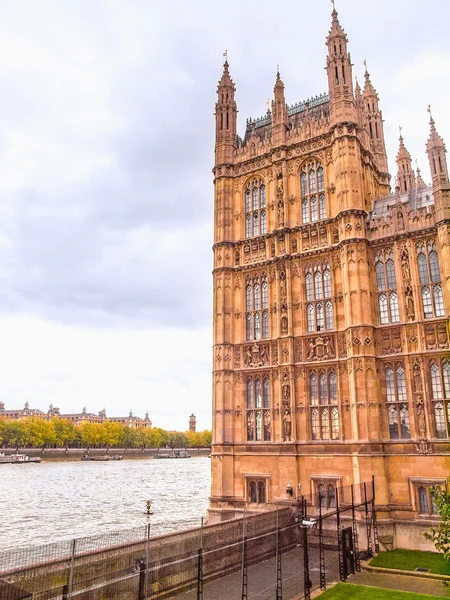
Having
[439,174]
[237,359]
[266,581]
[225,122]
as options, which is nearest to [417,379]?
[237,359]

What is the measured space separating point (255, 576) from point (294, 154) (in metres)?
26.6

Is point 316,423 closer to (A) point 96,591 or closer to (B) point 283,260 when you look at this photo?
(B) point 283,260

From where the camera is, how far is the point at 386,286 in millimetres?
30781

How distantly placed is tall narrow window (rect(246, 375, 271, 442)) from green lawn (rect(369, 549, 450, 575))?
32.4 ft

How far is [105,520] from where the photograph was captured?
45000mm

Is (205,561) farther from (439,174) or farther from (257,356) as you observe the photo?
(439,174)

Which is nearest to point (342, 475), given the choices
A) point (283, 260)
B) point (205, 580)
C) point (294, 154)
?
point (205, 580)

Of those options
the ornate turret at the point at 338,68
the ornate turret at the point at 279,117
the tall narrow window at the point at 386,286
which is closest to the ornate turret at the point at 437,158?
the tall narrow window at the point at 386,286

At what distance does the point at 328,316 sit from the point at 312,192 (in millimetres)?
8956

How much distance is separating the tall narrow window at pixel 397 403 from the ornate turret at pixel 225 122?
2017cm

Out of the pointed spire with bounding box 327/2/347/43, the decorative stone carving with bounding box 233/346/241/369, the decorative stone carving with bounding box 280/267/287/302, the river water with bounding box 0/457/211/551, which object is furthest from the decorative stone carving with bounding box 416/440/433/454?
the pointed spire with bounding box 327/2/347/43

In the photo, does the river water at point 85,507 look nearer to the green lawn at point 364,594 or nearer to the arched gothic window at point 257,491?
the arched gothic window at point 257,491

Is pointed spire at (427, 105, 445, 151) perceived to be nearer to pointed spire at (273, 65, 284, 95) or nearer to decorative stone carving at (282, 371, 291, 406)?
pointed spire at (273, 65, 284, 95)

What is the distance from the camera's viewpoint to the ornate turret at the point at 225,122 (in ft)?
129
